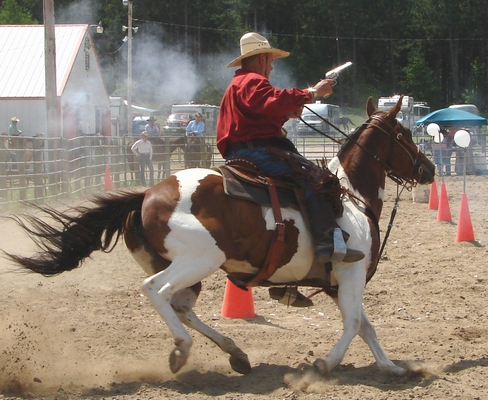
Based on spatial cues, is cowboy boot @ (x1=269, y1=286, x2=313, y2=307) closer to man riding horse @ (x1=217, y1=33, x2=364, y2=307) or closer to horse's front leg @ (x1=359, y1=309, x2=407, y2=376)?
horse's front leg @ (x1=359, y1=309, x2=407, y2=376)

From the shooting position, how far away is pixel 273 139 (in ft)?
17.1

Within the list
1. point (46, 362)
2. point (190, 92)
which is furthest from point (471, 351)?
point (190, 92)

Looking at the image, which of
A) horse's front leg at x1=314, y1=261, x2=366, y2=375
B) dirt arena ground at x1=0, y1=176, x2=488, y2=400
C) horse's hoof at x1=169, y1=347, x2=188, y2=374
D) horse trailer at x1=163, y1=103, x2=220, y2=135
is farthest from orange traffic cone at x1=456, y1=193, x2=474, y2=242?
horse trailer at x1=163, y1=103, x2=220, y2=135

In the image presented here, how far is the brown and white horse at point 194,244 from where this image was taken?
15.6 ft

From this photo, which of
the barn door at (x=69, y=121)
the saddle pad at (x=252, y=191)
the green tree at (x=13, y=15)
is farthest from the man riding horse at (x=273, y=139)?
the green tree at (x=13, y=15)

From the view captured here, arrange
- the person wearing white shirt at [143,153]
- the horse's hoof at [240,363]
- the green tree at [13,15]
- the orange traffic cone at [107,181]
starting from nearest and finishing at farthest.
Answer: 1. the horse's hoof at [240,363]
2. the orange traffic cone at [107,181]
3. the person wearing white shirt at [143,153]
4. the green tree at [13,15]

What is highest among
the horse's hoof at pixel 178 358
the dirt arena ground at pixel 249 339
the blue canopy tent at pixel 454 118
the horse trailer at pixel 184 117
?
the horse trailer at pixel 184 117

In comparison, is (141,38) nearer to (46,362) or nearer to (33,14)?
(33,14)

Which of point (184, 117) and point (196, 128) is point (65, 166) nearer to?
point (196, 128)

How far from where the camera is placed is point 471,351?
563cm

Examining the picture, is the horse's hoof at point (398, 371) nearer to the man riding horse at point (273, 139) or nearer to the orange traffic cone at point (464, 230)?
the man riding horse at point (273, 139)

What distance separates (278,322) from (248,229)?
2227 mm

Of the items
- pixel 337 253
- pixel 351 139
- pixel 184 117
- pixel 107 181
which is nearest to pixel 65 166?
pixel 107 181

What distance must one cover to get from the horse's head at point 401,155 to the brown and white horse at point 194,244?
61 centimetres
